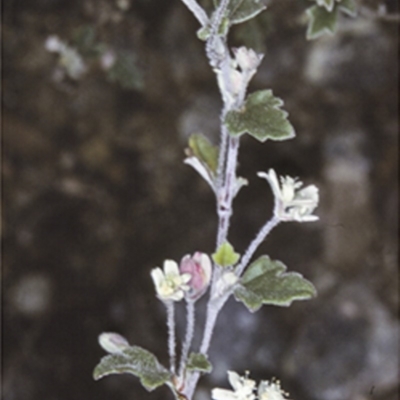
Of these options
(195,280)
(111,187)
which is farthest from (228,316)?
(195,280)

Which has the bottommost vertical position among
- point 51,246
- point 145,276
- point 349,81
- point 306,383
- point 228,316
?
point 306,383

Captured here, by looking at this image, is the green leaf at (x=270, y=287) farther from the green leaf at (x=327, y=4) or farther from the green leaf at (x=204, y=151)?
the green leaf at (x=327, y=4)

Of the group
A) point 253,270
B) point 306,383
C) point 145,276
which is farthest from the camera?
point 145,276

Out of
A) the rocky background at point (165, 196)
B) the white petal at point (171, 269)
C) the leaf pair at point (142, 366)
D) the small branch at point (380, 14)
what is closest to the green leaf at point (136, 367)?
the leaf pair at point (142, 366)

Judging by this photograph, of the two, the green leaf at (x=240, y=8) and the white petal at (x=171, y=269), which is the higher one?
the green leaf at (x=240, y=8)

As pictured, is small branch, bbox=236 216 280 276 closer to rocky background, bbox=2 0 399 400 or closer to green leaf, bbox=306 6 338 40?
green leaf, bbox=306 6 338 40

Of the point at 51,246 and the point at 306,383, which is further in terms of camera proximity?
the point at 51,246

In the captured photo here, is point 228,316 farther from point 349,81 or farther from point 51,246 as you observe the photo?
point 349,81
